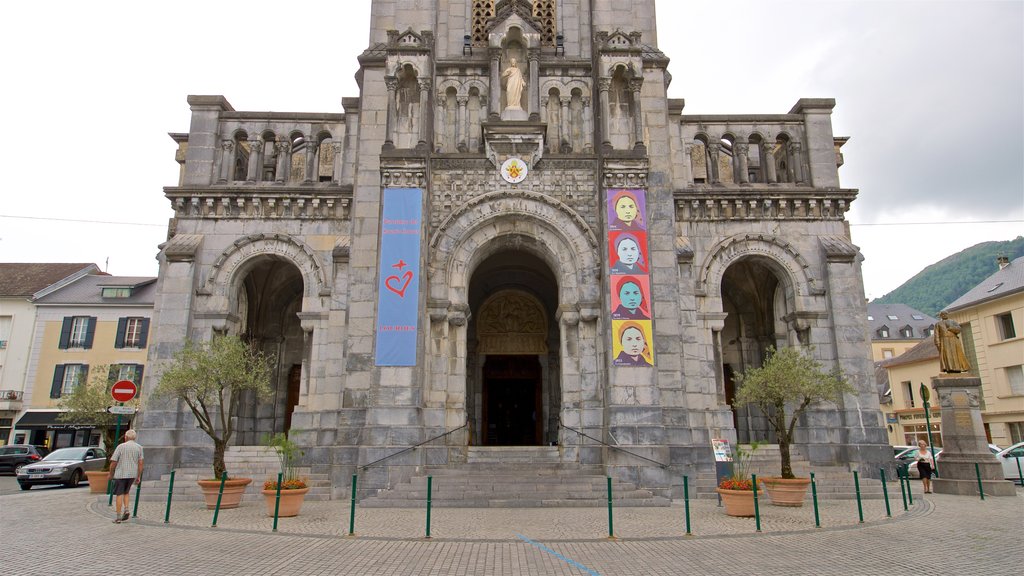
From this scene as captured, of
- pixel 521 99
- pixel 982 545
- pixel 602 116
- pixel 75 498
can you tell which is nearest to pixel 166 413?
pixel 75 498

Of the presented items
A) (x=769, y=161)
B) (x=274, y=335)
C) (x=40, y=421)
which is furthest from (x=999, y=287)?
(x=40, y=421)

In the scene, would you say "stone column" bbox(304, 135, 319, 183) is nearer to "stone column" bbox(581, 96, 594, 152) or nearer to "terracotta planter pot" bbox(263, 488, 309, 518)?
"stone column" bbox(581, 96, 594, 152)

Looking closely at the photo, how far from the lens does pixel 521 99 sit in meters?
21.2

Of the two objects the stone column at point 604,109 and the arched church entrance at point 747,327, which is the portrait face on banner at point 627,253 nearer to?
the stone column at point 604,109

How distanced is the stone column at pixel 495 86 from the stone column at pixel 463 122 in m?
0.96

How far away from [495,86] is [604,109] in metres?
3.69

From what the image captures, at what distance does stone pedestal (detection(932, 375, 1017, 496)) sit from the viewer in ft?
60.7

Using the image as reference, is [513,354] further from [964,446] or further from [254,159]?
[964,446]

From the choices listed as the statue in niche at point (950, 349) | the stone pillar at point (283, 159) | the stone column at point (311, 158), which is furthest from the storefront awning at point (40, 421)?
the statue in niche at point (950, 349)

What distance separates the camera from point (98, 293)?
3928 cm

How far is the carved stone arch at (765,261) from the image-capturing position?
21.5m

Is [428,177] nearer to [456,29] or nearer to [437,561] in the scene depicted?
[456,29]

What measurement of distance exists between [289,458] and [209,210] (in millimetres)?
10521

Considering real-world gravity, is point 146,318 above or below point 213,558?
above
